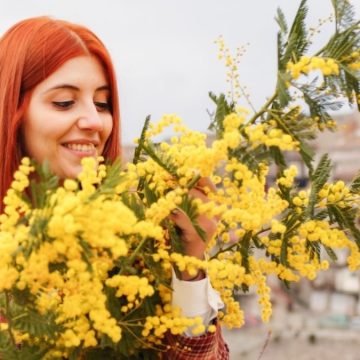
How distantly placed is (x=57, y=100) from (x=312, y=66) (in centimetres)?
53

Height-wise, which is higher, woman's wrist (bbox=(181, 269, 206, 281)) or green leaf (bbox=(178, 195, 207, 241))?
green leaf (bbox=(178, 195, 207, 241))

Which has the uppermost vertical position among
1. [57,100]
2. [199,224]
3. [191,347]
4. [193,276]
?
[57,100]

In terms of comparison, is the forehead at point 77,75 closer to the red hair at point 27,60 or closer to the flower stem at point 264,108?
the red hair at point 27,60

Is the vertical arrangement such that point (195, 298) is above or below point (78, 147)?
below

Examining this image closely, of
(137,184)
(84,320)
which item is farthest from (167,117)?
(84,320)

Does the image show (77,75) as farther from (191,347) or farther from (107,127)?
(191,347)

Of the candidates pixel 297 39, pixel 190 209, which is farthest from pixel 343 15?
pixel 190 209

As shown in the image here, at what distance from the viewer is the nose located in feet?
3.94

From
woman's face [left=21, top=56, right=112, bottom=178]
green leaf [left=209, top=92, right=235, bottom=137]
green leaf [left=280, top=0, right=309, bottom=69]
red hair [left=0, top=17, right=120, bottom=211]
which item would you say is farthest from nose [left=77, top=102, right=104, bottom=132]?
green leaf [left=280, top=0, right=309, bottom=69]

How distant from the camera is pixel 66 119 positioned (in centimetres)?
120

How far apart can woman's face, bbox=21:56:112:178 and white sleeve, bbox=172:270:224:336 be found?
0.31 meters

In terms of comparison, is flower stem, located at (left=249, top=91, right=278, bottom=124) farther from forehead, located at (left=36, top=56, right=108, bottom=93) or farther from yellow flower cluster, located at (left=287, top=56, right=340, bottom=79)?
forehead, located at (left=36, top=56, right=108, bottom=93)

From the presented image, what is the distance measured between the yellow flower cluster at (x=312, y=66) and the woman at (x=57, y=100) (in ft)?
1.37

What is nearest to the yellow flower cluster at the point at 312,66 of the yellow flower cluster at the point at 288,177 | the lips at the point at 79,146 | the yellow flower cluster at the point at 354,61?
the yellow flower cluster at the point at 354,61
